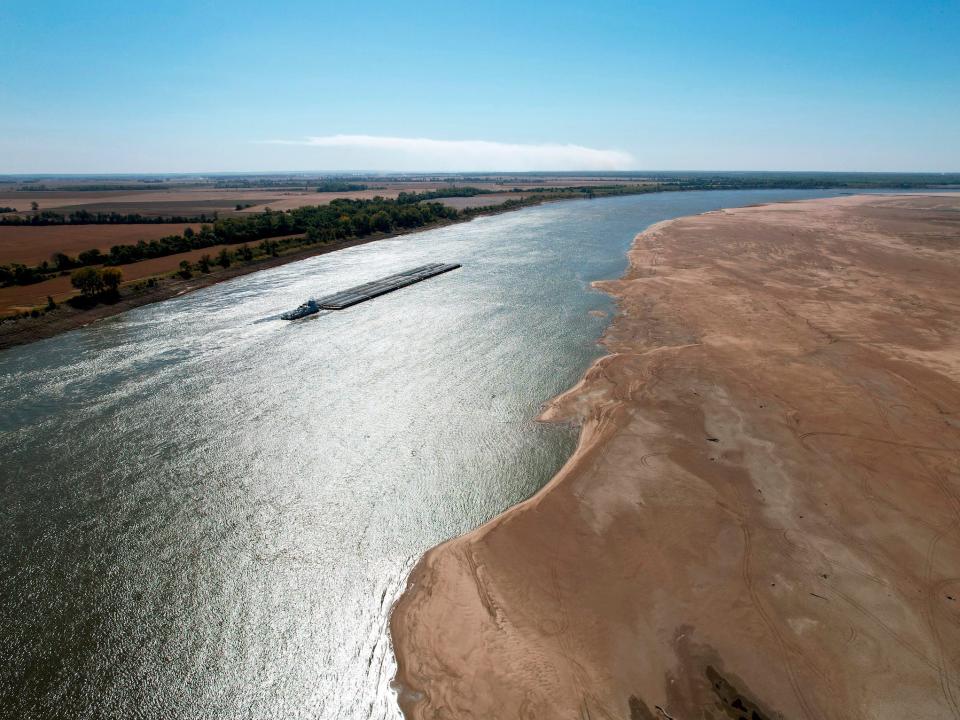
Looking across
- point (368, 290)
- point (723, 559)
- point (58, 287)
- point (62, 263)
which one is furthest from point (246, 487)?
point (62, 263)

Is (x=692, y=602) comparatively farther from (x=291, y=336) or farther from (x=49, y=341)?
(x=49, y=341)

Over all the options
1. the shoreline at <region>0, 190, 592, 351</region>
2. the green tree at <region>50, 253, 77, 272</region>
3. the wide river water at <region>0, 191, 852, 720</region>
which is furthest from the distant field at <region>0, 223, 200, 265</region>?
the wide river water at <region>0, 191, 852, 720</region>

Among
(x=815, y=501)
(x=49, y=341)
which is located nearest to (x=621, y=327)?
(x=815, y=501)

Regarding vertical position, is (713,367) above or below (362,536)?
above

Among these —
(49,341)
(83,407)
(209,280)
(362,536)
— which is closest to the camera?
(362,536)

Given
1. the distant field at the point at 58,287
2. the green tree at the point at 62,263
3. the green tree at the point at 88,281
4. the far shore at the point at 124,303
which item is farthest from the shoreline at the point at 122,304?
the green tree at the point at 62,263

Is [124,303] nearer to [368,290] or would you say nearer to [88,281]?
[88,281]
